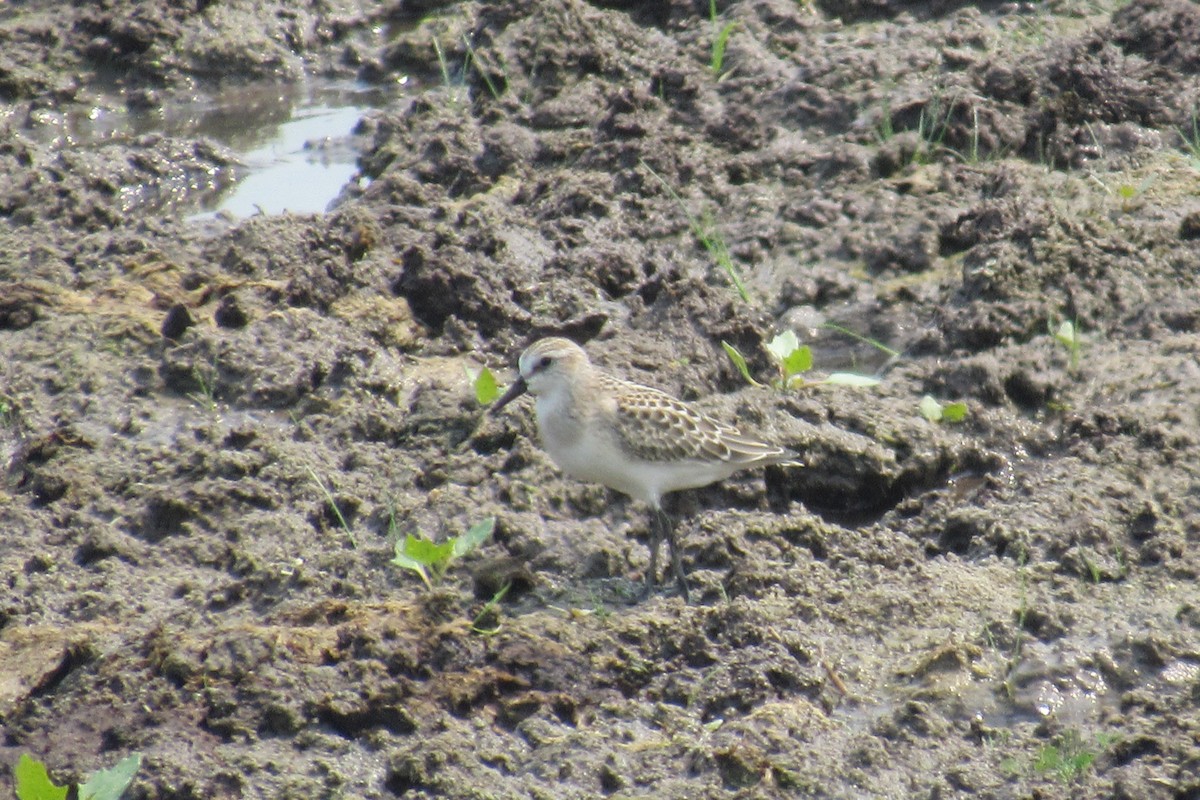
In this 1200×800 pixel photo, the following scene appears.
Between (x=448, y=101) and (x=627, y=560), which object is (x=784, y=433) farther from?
(x=448, y=101)

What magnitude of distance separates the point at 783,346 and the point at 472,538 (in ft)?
6.94

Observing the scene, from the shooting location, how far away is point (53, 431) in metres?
6.87

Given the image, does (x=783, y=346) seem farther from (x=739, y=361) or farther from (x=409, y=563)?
(x=409, y=563)

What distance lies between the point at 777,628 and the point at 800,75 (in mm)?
5037

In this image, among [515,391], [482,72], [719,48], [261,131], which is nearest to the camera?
[515,391]

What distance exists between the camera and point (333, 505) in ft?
20.7

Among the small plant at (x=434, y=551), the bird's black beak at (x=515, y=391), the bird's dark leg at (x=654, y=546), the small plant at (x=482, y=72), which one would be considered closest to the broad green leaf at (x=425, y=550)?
the small plant at (x=434, y=551)

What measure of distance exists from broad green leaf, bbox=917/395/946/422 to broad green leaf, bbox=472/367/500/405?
1918 millimetres

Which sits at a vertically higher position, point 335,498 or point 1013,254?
point 1013,254

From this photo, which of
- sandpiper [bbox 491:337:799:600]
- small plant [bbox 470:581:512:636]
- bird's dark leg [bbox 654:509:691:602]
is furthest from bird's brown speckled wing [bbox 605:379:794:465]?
small plant [bbox 470:581:512:636]

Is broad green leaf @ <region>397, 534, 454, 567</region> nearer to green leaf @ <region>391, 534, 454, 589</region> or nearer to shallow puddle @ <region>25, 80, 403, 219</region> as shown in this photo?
green leaf @ <region>391, 534, 454, 589</region>

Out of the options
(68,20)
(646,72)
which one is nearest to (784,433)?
(646,72)

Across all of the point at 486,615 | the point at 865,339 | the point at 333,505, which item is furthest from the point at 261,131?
the point at 486,615

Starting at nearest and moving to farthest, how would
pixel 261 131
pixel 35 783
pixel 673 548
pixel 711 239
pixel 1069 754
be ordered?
pixel 35 783
pixel 1069 754
pixel 673 548
pixel 711 239
pixel 261 131
